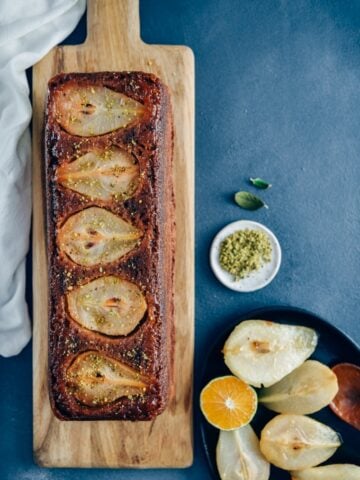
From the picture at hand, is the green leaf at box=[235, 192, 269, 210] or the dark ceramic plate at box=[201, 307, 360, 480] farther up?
the green leaf at box=[235, 192, 269, 210]

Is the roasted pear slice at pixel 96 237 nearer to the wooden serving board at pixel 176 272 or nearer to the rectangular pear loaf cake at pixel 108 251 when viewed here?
the rectangular pear loaf cake at pixel 108 251

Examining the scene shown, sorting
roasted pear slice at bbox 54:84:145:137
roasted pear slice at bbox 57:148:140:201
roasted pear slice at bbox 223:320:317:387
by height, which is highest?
roasted pear slice at bbox 54:84:145:137

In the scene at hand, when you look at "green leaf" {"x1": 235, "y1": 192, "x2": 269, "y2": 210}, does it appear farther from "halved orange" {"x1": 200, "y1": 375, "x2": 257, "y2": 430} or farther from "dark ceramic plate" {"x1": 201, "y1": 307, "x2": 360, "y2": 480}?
"halved orange" {"x1": 200, "y1": 375, "x2": 257, "y2": 430}

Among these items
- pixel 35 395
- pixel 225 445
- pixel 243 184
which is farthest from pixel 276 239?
pixel 35 395

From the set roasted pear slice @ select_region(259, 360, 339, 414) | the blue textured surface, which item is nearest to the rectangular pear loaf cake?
the blue textured surface

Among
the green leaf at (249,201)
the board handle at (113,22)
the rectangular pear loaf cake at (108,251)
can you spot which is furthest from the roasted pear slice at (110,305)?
the board handle at (113,22)
